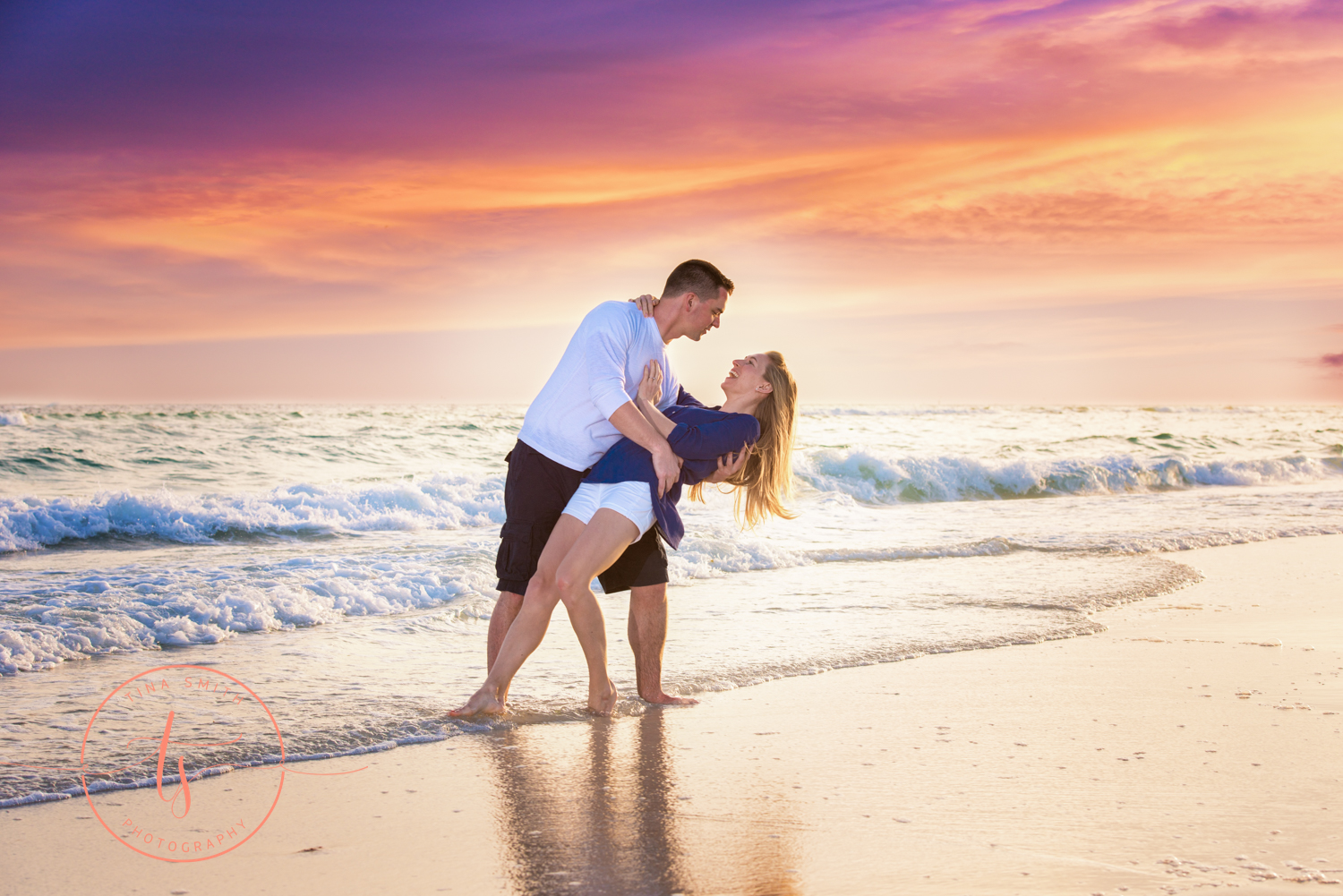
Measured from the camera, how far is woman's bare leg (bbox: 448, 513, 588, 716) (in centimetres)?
427

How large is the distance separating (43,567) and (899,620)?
789 centimetres

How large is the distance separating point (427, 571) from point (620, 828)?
17.8ft

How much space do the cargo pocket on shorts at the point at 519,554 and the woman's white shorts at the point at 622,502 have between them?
29cm

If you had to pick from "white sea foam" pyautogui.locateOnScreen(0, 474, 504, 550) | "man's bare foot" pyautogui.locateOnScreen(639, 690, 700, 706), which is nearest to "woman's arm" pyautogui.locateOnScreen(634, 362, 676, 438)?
"man's bare foot" pyautogui.locateOnScreen(639, 690, 700, 706)

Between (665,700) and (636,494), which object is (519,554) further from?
(665,700)

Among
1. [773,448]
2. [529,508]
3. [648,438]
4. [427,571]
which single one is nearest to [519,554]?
[529,508]

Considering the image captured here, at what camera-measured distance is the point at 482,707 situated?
4.35m

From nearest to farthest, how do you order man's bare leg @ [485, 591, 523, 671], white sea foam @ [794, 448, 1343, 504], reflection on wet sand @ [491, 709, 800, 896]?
reflection on wet sand @ [491, 709, 800, 896] < man's bare leg @ [485, 591, 523, 671] < white sea foam @ [794, 448, 1343, 504]

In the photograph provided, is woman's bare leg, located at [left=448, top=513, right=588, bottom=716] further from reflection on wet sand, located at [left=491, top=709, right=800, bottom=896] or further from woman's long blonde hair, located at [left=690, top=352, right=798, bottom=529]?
woman's long blonde hair, located at [left=690, top=352, right=798, bottom=529]

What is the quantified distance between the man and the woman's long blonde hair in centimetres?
13

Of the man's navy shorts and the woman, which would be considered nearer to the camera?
the woman

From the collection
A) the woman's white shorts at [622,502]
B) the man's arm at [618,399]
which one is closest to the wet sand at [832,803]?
the woman's white shorts at [622,502]

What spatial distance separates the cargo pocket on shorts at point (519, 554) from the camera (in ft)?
14.6

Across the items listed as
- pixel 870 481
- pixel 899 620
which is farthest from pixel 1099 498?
pixel 899 620
